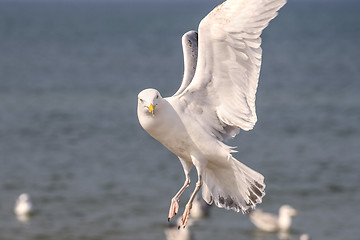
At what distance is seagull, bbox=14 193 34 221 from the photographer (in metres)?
23.0

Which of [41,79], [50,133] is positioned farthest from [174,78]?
[50,133]

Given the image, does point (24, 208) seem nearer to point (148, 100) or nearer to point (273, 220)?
point (273, 220)

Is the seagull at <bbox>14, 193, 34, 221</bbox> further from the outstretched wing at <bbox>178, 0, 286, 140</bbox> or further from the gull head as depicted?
the gull head

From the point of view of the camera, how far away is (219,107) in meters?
8.03

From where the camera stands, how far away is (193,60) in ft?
28.9

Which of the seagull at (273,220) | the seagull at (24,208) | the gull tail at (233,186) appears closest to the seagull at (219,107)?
the gull tail at (233,186)

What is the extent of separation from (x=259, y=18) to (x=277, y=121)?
30055 mm

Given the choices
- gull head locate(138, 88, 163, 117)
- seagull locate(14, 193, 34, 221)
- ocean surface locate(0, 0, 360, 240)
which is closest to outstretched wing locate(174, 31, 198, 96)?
gull head locate(138, 88, 163, 117)

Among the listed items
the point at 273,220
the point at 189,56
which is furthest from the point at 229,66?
the point at 273,220

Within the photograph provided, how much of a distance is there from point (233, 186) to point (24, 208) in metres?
15.8

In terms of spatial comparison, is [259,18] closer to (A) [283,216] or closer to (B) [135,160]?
(A) [283,216]

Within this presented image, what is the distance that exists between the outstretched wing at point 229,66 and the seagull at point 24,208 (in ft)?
52.2

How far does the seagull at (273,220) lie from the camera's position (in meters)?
22.1

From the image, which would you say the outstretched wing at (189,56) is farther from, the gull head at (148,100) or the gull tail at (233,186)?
the gull head at (148,100)
